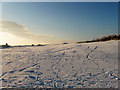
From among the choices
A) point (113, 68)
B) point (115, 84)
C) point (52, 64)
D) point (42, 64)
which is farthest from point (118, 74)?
point (42, 64)

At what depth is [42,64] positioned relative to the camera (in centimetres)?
332

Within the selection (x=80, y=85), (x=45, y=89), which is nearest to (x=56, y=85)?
(x=45, y=89)

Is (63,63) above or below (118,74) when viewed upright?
above

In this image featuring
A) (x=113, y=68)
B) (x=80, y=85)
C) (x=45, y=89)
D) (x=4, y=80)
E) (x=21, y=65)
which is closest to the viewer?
(x=45, y=89)

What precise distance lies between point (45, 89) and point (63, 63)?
4.62 ft

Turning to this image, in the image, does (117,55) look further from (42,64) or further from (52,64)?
(42,64)

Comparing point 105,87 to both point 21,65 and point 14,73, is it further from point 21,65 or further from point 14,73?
point 21,65

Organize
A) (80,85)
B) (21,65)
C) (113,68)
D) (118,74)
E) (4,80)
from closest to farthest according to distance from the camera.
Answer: (80,85), (4,80), (118,74), (113,68), (21,65)

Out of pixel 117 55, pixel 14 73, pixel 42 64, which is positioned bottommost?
pixel 14 73

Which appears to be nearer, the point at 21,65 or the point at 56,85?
the point at 56,85

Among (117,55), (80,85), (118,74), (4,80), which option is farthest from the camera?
(117,55)

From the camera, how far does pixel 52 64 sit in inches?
130

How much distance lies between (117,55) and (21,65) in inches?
143

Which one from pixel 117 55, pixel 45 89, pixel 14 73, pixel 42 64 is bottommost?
pixel 45 89
